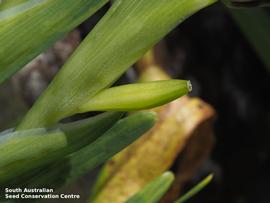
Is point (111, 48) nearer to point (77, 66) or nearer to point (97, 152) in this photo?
point (77, 66)

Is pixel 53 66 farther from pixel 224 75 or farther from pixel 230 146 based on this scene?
pixel 230 146

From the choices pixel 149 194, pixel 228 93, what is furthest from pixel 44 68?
pixel 149 194

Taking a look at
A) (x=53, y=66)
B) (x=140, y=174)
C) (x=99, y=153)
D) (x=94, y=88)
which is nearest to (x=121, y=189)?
(x=140, y=174)

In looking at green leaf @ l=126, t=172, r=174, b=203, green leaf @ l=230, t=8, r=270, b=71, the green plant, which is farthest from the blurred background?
the green plant

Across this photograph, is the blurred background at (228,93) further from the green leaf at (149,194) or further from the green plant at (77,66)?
the green plant at (77,66)

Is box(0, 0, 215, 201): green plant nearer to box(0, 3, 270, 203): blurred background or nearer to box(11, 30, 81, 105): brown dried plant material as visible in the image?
box(11, 30, 81, 105): brown dried plant material
